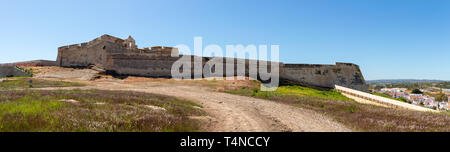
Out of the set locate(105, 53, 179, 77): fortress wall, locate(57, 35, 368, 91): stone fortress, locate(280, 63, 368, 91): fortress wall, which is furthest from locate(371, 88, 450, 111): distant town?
locate(105, 53, 179, 77): fortress wall

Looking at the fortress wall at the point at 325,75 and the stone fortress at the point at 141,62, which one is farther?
the fortress wall at the point at 325,75

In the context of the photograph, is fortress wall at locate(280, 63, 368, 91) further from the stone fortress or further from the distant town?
the distant town

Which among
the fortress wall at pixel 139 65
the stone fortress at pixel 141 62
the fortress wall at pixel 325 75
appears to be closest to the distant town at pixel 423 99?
the fortress wall at pixel 325 75

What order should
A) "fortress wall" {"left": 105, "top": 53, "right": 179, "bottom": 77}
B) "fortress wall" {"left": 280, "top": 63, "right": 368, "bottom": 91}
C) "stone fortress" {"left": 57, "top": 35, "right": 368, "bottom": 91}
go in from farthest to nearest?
"fortress wall" {"left": 280, "top": 63, "right": 368, "bottom": 91}, "stone fortress" {"left": 57, "top": 35, "right": 368, "bottom": 91}, "fortress wall" {"left": 105, "top": 53, "right": 179, "bottom": 77}

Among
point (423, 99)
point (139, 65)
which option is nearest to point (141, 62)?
point (139, 65)

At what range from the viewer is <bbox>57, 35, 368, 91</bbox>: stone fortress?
28078 millimetres

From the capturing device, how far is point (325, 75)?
34.3 m

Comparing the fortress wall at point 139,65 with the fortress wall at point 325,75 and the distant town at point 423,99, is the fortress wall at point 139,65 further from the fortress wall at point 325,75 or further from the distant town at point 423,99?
the distant town at point 423,99

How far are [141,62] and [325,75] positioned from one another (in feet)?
90.5

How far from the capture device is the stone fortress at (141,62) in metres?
28.1

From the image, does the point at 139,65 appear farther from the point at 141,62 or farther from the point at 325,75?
the point at 325,75

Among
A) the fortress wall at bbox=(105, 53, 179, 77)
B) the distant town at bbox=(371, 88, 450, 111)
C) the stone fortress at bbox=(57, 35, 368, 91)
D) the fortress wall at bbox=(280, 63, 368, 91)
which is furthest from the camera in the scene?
the distant town at bbox=(371, 88, 450, 111)

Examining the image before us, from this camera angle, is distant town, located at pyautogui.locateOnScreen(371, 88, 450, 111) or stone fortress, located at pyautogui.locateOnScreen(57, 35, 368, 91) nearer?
stone fortress, located at pyautogui.locateOnScreen(57, 35, 368, 91)
